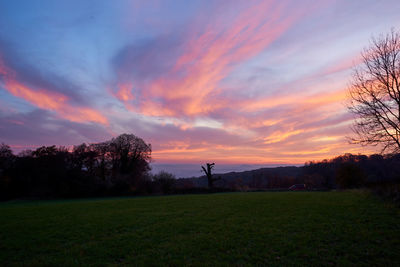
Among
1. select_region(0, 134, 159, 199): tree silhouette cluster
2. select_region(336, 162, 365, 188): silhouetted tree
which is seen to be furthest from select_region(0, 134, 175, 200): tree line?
select_region(336, 162, 365, 188): silhouetted tree

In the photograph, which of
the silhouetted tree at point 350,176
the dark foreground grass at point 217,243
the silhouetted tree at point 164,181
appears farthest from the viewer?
the silhouetted tree at point 164,181

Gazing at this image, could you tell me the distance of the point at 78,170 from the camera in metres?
42.2

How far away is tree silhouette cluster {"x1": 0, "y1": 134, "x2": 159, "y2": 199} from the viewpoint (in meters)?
40.3

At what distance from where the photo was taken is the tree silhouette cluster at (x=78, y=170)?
40.3 meters

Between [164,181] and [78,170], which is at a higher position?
[78,170]

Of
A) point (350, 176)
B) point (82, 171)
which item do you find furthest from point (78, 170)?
point (350, 176)

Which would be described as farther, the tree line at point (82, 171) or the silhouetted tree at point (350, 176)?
the tree line at point (82, 171)

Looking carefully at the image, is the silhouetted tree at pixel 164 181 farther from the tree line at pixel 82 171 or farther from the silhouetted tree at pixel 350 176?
the silhouetted tree at pixel 350 176

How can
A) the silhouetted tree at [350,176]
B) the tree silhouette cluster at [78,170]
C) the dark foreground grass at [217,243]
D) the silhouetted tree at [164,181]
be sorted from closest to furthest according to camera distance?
the dark foreground grass at [217,243] < the silhouetted tree at [350,176] < the tree silhouette cluster at [78,170] < the silhouetted tree at [164,181]

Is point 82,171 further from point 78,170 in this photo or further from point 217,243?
point 217,243

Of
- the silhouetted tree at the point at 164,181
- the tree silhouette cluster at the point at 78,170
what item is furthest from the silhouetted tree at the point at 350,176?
the tree silhouette cluster at the point at 78,170

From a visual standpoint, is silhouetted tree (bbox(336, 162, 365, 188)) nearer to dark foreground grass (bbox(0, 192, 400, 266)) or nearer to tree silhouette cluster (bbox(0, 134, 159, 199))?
dark foreground grass (bbox(0, 192, 400, 266))

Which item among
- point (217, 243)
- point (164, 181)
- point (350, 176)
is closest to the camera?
point (217, 243)

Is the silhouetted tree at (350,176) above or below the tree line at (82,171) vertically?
below
